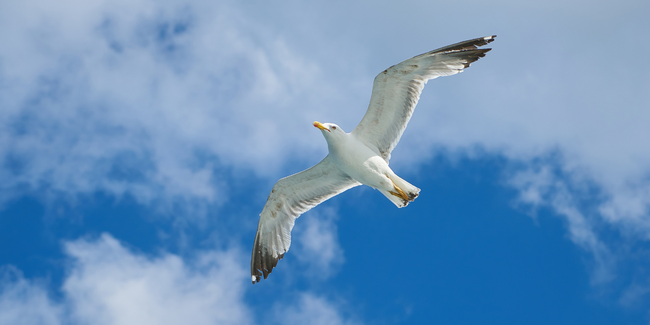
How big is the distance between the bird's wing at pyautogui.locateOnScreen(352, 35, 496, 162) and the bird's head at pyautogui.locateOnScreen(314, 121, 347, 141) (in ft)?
1.26

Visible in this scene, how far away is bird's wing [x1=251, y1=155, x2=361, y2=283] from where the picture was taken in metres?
11.3

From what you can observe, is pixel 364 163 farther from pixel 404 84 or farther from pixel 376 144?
pixel 404 84

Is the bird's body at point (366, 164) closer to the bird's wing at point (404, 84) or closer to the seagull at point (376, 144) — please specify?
the seagull at point (376, 144)

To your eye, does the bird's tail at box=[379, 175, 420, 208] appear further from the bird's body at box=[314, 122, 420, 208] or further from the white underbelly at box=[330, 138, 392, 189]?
the white underbelly at box=[330, 138, 392, 189]

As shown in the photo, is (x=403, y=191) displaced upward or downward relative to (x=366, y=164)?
downward

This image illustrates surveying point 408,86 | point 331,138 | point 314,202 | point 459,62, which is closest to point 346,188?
point 314,202

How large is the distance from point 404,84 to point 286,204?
3.78 meters

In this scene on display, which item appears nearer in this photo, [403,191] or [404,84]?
[404,84]

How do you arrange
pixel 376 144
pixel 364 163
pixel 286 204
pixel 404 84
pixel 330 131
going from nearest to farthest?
pixel 404 84
pixel 364 163
pixel 330 131
pixel 376 144
pixel 286 204

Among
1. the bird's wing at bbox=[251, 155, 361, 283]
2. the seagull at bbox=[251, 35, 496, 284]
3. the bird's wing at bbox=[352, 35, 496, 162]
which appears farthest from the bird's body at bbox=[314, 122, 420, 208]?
the bird's wing at bbox=[251, 155, 361, 283]

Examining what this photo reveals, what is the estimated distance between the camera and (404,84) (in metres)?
10.1

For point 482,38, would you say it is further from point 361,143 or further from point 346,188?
point 346,188

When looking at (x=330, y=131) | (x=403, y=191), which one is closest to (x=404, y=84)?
(x=330, y=131)

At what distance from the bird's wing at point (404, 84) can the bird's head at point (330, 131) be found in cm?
38
